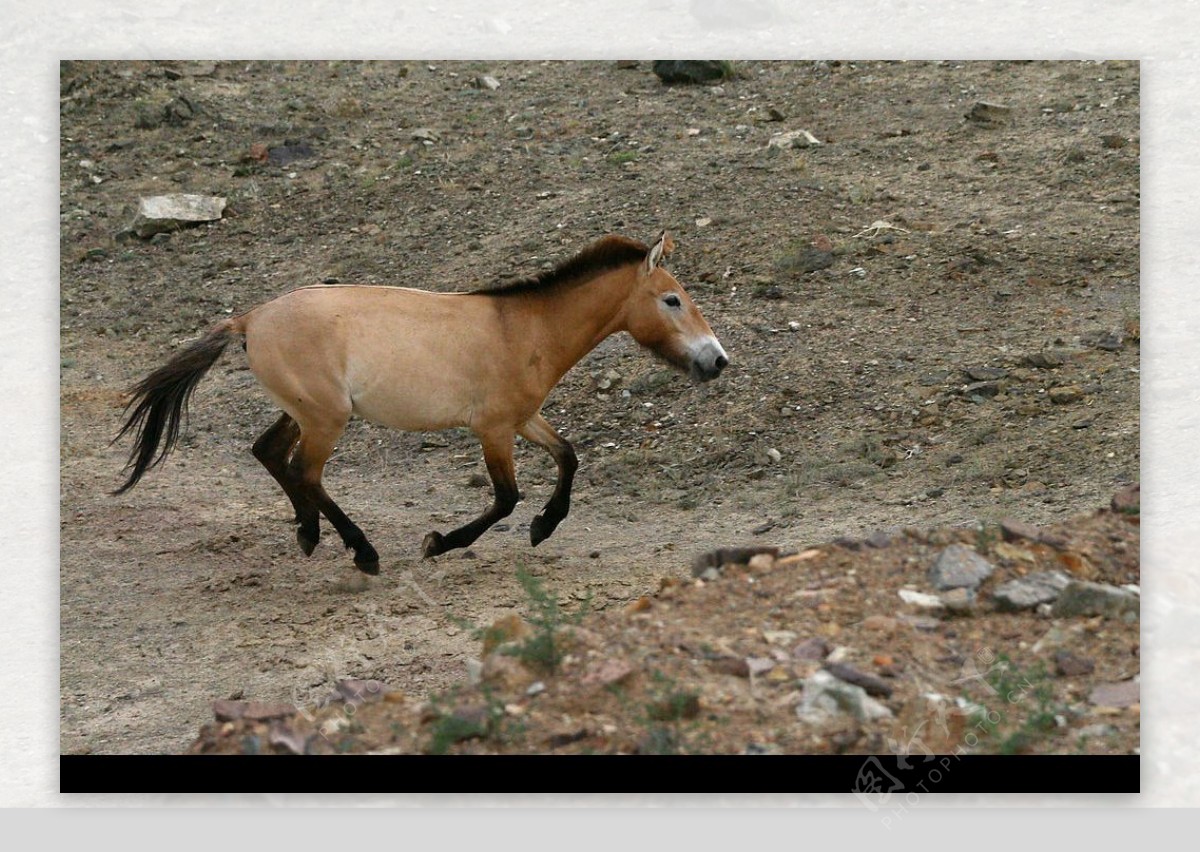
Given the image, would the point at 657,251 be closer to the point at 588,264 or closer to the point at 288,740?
the point at 588,264

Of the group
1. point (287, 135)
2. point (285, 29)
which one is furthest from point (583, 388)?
point (287, 135)

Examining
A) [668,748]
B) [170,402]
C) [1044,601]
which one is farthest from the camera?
[170,402]

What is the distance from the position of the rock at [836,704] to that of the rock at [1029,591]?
734mm

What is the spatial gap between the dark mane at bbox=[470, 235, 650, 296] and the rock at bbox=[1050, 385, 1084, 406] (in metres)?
2.53

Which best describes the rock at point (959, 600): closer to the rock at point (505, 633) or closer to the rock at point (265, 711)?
the rock at point (505, 633)

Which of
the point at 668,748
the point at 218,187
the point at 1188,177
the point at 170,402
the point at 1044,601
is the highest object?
the point at 218,187

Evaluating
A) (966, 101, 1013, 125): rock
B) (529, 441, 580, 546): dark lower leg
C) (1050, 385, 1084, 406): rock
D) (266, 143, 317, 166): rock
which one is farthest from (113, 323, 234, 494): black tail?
(966, 101, 1013, 125): rock

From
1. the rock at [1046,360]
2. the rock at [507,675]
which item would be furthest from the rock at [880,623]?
the rock at [1046,360]

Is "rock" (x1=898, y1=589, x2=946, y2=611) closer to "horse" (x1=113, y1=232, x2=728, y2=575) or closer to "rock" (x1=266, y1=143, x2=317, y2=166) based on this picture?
"horse" (x1=113, y1=232, x2=728, y2=575)

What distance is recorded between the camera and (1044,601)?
5520 millimetres

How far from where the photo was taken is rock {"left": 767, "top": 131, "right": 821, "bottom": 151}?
1078 cm

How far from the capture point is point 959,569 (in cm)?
560

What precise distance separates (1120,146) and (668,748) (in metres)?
6.59

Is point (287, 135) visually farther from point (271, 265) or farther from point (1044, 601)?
point (1044, 601)
